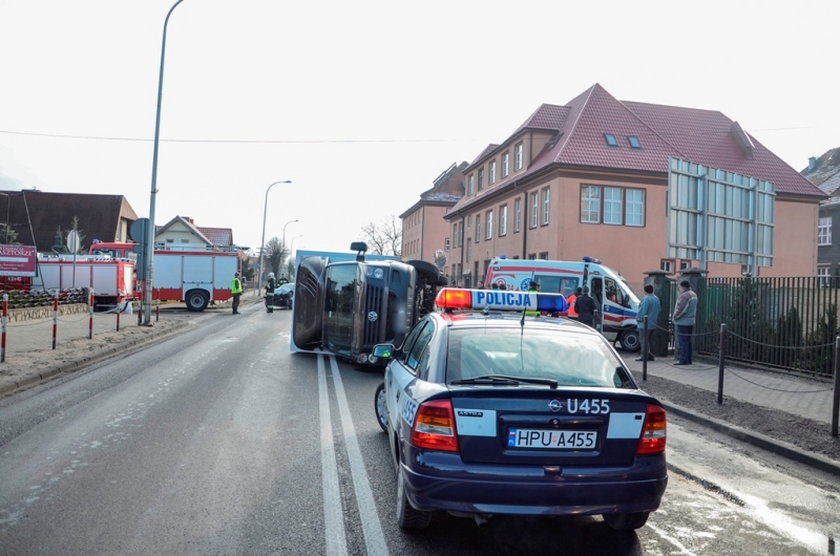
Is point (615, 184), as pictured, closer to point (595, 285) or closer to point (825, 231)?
point (595, 285)

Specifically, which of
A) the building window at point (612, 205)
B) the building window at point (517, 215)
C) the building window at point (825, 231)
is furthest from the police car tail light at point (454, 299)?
the building window at point (825, 231)

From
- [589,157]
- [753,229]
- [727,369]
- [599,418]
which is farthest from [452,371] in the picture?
[589,157]

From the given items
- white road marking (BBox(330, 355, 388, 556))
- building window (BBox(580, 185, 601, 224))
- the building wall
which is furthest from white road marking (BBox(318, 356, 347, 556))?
building window (BBox(580, 185, 601, 224))

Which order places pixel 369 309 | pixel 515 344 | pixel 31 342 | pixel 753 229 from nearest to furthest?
pixel 515 344
pixel 369 309
pixel 31 342
pixel 753 229

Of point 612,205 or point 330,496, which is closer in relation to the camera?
point 330,496

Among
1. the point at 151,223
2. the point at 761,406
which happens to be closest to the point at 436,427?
the point at 761,406

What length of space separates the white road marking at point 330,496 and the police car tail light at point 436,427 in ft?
2.53

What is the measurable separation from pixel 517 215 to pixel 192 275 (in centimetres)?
1823

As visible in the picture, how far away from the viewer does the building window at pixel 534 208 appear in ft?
122

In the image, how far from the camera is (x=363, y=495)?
17.3 feet

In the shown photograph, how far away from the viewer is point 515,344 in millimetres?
4887

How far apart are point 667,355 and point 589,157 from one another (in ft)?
61.6

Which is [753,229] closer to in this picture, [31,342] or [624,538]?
[624,538]

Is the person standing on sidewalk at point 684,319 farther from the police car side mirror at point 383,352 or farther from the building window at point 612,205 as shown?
the building window at point 612,205
